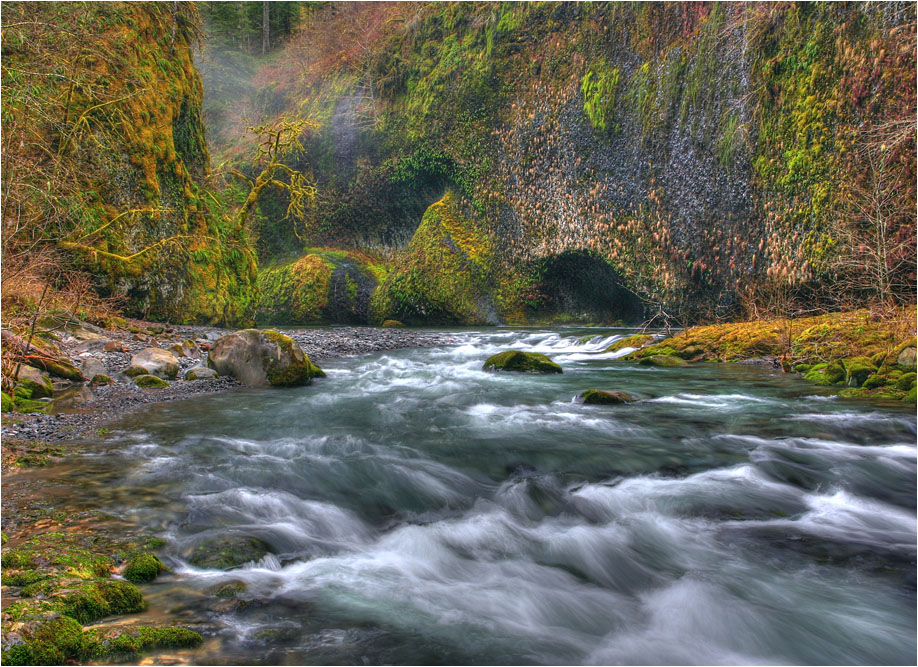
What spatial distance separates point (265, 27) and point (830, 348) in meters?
34.6

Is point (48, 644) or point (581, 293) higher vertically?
point (581, 293)

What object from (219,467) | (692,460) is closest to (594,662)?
(692,460)

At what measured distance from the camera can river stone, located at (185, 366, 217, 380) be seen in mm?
7914

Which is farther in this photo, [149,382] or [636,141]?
[636,141]

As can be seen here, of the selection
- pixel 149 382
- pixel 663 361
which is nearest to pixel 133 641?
pixel 149 382

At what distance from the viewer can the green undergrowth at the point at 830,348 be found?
276 inches

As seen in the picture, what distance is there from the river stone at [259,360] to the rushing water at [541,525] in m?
1.30

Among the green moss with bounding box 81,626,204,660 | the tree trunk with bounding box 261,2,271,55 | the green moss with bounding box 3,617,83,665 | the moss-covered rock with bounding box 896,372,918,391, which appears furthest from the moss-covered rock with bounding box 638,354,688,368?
the tree trunk with bounding box 261,2,271,55

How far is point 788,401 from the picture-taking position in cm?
687

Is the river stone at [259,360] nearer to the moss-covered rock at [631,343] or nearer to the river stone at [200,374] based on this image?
the river stone at [200,374]

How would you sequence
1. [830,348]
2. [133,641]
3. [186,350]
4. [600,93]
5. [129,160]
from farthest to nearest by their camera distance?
[600,93] → [129,160] → [186,350] → [830,348] → [133,641]

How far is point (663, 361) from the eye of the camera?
33.7ft

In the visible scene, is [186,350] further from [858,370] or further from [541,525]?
[858,370]

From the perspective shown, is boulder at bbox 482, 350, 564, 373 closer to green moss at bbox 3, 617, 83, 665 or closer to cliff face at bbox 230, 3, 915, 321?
cliff face at bbox 230, 3, 915, 321
